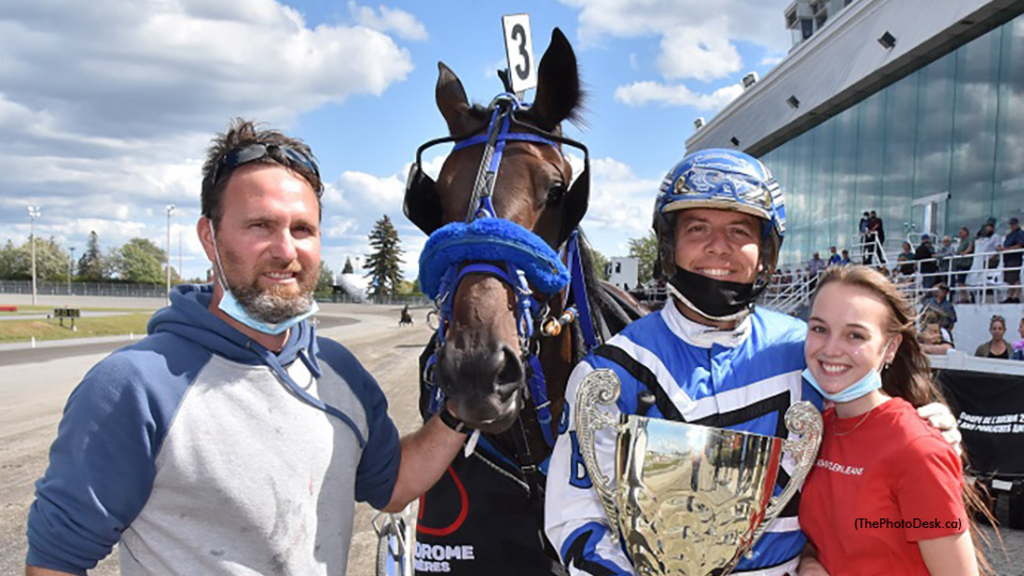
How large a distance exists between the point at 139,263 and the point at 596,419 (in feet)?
349

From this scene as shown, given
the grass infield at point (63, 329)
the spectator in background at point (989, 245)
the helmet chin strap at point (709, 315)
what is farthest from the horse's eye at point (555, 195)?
the grass infield at point (63, 329)

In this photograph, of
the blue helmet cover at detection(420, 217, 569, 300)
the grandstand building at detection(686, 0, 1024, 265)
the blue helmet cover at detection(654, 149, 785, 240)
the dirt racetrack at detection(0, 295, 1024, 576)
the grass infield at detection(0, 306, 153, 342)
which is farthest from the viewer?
the grass infield at detection(0, 306, 153, 342)

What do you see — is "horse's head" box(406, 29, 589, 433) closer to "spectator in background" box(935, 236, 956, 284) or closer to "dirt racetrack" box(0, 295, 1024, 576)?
"dirt racetrack" box(0, 295, 1024, 576)

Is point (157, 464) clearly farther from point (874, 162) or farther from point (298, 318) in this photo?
point (874, 162)

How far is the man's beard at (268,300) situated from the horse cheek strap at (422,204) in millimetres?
742

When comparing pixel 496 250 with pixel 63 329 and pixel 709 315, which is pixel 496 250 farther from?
pixel 63 329

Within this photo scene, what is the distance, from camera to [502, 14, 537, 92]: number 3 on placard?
131 inches

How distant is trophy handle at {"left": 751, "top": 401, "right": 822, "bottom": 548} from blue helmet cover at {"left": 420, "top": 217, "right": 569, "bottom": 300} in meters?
0.77

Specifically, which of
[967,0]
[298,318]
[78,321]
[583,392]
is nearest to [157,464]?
[298,318]

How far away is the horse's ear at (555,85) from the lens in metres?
2.73

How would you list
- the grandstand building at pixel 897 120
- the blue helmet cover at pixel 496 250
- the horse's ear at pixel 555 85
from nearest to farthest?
1. the blue helmet cover at pixel 496 250
2. the horse's ear at pixel 555 85
3. the grandstand building at pixel 897 120

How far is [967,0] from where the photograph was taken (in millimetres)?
17875

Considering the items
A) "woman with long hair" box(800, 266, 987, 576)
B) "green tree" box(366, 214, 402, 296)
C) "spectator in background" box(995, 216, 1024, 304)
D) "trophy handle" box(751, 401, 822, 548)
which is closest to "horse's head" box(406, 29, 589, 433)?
"trophy handle" box(751, 401, 822, 548)

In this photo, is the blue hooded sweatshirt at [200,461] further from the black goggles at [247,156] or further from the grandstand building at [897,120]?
the grandstand building at [897,120]
